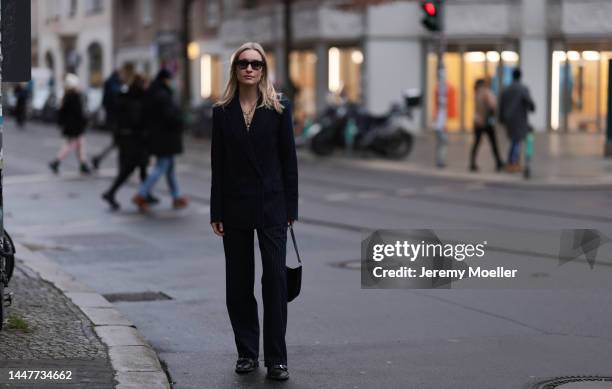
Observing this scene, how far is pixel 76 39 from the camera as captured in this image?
2685 inches

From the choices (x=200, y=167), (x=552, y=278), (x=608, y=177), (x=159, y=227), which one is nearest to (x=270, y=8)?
(x=200, y=167)

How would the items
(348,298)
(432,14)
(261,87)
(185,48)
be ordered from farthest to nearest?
(185,48) → (432,14) → (348,298) → (261,87)

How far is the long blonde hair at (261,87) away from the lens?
659 cm

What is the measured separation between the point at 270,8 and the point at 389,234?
104 ft

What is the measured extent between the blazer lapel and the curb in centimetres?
119

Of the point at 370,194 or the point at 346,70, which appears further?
the point at 346,70

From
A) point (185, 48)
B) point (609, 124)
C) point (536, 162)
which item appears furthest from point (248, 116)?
point (185, 48)

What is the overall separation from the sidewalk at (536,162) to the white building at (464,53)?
2667 millimetres

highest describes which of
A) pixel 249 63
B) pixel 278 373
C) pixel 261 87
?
pixel 249 63

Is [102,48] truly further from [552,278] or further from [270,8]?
[552,278]

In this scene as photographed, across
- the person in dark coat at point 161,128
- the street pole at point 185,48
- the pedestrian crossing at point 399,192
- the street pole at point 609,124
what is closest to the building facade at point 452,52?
the street pole at point 185,48

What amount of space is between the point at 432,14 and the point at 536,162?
4013 mm

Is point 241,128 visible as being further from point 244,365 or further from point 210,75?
point 210,75

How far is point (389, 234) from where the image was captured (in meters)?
13.1
